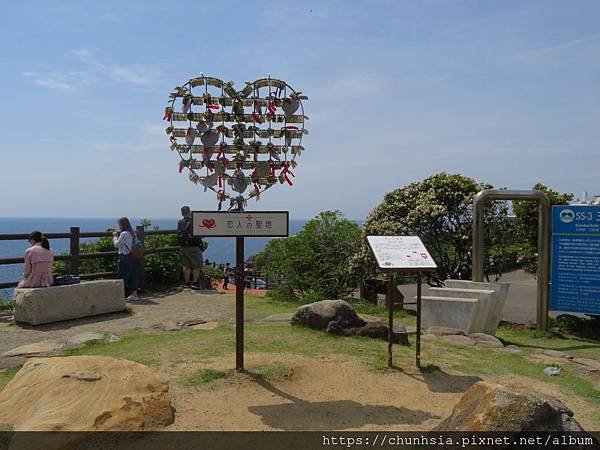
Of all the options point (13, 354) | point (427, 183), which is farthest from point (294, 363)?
point (427, 183)

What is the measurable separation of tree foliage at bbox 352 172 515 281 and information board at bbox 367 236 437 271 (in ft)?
16.9

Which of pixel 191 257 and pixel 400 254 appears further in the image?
pixel 191 257

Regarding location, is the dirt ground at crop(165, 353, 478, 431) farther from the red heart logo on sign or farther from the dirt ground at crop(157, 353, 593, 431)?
the red heart logo on sign

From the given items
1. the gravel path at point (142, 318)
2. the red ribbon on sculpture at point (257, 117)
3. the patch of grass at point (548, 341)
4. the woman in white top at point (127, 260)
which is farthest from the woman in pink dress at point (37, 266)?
Result: the patch of grass at point (548, 341)

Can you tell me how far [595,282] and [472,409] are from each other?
22.2 feet

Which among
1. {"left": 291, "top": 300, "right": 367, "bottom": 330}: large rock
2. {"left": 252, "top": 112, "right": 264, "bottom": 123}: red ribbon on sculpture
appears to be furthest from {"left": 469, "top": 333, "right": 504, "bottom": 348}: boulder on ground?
{"left": 252, "top": 112, "right": 264, "bottom": 123}: red ribbon on sculpture

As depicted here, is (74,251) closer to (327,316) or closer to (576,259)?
(327,316)

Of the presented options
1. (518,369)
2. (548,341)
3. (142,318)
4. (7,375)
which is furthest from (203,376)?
(548,341)

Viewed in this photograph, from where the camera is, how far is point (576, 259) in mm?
9219

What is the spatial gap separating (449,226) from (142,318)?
653cm

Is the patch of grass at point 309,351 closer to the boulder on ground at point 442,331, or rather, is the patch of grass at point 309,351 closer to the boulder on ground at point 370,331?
the boulder on ground at point 370,331

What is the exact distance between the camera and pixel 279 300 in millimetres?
11219

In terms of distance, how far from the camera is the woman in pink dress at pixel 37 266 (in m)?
8.55

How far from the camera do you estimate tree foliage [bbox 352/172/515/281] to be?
11508mm
